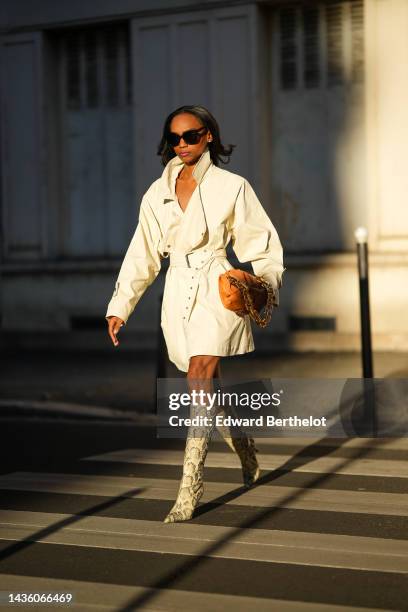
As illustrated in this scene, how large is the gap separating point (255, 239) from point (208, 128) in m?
0.58

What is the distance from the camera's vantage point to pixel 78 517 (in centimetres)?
601

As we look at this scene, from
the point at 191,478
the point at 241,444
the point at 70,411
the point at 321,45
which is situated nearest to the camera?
the point at 191,478

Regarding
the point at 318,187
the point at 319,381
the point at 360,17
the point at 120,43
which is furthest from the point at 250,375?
the point at 120,43

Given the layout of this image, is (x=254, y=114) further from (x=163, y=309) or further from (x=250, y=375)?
(x=163, y=309)

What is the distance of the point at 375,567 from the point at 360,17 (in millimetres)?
10959

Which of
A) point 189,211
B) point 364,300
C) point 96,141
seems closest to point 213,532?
point 189,211

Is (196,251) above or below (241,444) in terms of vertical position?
above

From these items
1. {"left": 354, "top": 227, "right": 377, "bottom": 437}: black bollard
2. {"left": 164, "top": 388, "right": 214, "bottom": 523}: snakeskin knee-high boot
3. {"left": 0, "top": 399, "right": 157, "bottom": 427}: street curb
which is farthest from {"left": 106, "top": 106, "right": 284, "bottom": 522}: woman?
{"left": 0, "top": 399, "right": 157, "bottom": 427}: street curb

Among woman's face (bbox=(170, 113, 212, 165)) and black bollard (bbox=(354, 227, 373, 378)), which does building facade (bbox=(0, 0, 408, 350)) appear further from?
A: woman's face (bbox=(170, 113, 212, 165))

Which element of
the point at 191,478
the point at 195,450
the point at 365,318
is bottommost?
the point at 191,478

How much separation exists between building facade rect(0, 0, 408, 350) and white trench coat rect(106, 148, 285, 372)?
814cm

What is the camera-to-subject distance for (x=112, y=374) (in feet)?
43.5

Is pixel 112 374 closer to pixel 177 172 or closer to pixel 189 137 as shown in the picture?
pixel 177 172

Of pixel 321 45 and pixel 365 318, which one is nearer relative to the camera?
pixel 365 318
